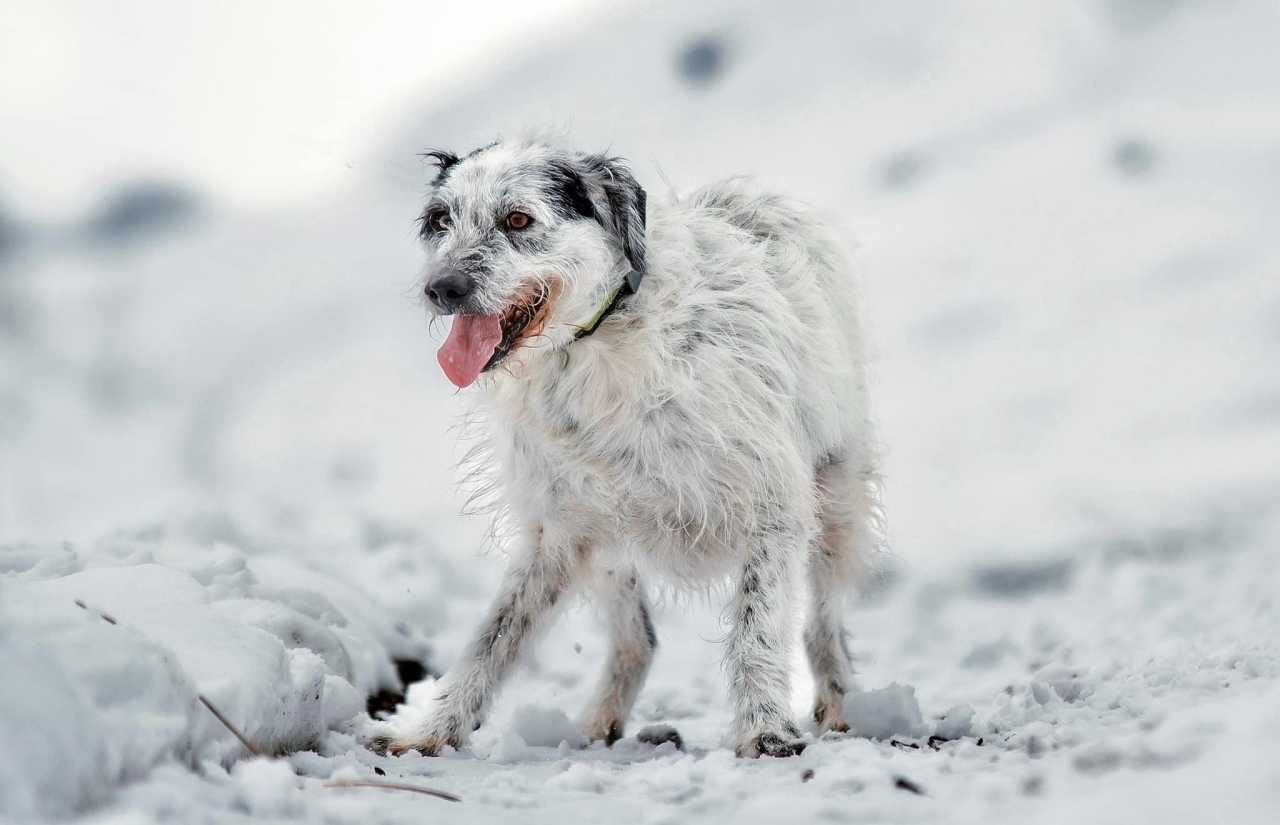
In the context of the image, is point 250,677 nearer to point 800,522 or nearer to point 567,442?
point 567,442

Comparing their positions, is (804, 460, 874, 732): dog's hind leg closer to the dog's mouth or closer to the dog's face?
A: the dog's face

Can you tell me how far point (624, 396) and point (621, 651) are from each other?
149 cm

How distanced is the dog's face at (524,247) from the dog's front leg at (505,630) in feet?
2.96

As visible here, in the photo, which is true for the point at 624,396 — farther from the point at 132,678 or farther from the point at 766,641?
the point at 132,678

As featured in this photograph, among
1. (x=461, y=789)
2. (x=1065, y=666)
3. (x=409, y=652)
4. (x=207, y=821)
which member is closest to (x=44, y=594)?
(x=207, y=821)

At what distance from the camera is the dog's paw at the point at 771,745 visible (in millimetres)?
3732

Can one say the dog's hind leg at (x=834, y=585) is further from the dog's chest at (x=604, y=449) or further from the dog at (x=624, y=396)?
the dog's chest at (x=604, y=449)

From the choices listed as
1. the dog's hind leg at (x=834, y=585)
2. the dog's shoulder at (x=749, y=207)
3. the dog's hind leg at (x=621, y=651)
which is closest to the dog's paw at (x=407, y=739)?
the dog's hind leg at (x=621, y=651)

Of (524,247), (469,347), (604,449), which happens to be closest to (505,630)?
(604,449)

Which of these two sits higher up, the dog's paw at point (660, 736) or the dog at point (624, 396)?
the dog at point (624, 396)

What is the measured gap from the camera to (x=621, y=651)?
521 centimetres

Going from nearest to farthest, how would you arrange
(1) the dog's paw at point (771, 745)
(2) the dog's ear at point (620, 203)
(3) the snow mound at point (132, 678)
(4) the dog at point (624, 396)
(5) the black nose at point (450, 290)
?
(3) the snow mound at point (132, 678) < (1) the dog's paw at point (771, 745) < (5) the black nose at point (450, 290) < (4) the dog at point (624, 396) < (2) the dog's ear at point (620, 203)

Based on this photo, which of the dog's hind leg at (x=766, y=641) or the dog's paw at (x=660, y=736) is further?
the dog's paw at (x=660, y=736)

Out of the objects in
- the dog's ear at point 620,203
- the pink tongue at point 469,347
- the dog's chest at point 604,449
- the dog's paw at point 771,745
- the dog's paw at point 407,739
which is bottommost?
the dog's paw at point 407,739
